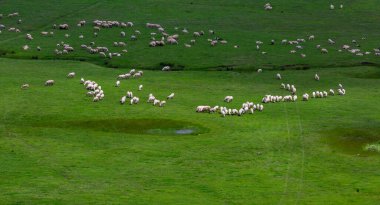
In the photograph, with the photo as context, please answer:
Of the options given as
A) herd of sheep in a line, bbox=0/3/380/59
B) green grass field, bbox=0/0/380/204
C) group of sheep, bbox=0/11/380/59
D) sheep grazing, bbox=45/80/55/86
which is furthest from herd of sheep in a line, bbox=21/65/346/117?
herd of sheep in a line, bbox=0/3/380/59

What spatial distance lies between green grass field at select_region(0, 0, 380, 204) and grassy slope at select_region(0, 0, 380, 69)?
33cm

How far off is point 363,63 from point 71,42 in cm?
2741

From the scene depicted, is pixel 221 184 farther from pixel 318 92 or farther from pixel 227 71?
pixel 227 71

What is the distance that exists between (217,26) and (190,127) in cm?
4133

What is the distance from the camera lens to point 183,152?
4225cm

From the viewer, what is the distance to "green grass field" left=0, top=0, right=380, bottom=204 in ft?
119

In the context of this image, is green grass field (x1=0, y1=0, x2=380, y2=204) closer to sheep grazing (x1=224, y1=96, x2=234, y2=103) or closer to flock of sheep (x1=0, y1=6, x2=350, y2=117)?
sheep grazing (x1=224, y1=96, x2=234, y2=103)

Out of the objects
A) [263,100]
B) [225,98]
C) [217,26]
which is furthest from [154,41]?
[263,100]

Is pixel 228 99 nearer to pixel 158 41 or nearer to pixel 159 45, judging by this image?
pixel 159 45

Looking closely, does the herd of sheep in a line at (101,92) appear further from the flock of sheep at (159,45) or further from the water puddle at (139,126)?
the water puddle at (139,126)

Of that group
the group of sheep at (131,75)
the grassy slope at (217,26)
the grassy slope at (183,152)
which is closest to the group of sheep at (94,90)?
the grassy slope at (183,152)

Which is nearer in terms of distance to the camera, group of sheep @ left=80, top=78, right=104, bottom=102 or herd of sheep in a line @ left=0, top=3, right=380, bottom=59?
group of sheep @ left=80, top=78, right=104, bottom=102

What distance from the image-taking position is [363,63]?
7400 centimetres

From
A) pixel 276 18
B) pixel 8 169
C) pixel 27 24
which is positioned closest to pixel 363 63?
pixel 276 18
